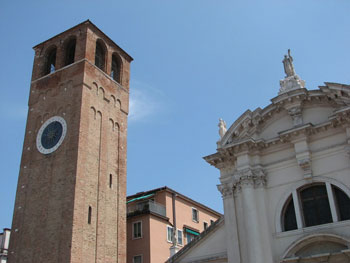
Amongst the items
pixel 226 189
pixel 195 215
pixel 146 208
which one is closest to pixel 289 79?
pixel 226 189

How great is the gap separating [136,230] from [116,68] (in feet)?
37.6

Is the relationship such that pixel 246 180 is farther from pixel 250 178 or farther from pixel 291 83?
pixel 291 83

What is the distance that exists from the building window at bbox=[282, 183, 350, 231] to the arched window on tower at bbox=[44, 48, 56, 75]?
61.5ft

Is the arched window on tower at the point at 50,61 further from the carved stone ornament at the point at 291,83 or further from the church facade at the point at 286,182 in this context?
the carved stone ornament at the point at 291,83

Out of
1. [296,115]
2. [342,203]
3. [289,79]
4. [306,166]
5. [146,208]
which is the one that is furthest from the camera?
[146,208]

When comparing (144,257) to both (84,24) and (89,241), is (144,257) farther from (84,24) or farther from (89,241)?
(84,24)

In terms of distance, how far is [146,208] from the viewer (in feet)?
87.9

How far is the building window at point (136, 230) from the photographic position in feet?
87.5

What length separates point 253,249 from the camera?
1652cm

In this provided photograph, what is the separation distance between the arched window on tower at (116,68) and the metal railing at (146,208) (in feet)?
29.0

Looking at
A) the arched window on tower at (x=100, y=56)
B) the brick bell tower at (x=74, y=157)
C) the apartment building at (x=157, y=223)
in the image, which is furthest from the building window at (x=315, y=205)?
the arched window on tower at (x=100, y=56)

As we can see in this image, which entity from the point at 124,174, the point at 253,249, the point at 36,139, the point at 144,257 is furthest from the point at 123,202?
the point at 253,249

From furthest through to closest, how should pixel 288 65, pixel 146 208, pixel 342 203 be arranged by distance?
pixel 146 208 < pixel 288 65 < pixel 342 203

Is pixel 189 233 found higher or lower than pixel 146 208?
lower
